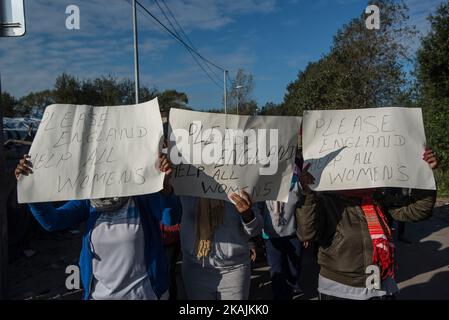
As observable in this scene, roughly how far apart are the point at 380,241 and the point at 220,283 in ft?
3.49

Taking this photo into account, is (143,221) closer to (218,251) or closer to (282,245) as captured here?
(218,251)

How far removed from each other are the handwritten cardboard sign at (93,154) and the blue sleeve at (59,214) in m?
0.09

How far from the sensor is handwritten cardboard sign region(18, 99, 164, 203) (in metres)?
2.36

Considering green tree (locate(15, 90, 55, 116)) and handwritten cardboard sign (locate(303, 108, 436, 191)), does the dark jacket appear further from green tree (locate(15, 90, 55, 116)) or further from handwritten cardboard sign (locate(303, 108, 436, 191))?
green tree (locate(15, 90, 55, 116))

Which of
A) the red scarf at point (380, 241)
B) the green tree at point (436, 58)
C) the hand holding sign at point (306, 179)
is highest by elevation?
the green tree at point (436, 58)

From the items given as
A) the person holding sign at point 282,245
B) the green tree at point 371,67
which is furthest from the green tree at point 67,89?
the person holding sign at point 282,245

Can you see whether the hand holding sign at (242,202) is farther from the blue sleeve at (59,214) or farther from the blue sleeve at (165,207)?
the blue sleeve at (59,214)

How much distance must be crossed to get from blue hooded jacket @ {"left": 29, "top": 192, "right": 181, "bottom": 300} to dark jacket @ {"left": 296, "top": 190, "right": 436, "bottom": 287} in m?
0.83

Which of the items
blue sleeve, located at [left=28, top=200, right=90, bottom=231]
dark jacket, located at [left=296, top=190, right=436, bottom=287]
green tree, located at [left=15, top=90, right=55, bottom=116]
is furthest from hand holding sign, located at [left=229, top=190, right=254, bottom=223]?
green tree, located at [left=15, top=90, right=55, bottom=116]

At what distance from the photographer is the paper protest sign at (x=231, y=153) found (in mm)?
2465

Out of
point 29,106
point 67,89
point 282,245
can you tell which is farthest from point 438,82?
point 29,106

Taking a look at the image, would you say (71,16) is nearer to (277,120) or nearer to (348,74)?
(277,120)

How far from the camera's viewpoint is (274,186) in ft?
8.37
